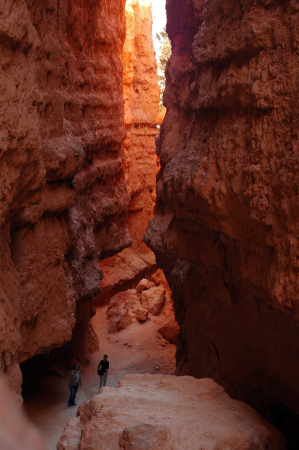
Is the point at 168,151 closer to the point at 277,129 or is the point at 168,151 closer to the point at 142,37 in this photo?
the point at 277,129

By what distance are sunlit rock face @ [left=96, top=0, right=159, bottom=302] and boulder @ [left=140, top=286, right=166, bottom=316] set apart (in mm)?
1264

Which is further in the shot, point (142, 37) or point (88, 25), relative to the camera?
point (142, 37)

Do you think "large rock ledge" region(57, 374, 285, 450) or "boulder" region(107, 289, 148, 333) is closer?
"large rock ledge" region(57, 374, 285, 450)

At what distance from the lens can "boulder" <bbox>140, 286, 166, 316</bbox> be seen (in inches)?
539

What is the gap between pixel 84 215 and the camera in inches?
325

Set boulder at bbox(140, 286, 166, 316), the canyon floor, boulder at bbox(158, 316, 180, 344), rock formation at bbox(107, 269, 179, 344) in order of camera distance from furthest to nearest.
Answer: boulder at bbox(140, 286, 166, 316) < rock formation at bbox(107, 269, 179, 344) < boulder at bbox(158, 316, 180, 344) < the canyon floor

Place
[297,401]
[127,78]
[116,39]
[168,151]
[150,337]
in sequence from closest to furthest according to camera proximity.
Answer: [297,401]
[168,151]
[116,39]
[150,337]
[127,78]

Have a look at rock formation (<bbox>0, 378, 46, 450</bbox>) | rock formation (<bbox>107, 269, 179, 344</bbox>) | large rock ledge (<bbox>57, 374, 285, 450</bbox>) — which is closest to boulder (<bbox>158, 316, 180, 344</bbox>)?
rock formation (<bbox>107, 269, 179, 344</bbox>)

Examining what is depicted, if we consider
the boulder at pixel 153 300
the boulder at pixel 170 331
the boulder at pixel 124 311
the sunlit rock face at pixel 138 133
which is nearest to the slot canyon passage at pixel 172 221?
the boulder at pixel 170 331

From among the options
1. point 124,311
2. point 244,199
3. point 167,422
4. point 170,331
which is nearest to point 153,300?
point 124,311

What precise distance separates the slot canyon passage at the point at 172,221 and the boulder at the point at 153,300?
11.1ft

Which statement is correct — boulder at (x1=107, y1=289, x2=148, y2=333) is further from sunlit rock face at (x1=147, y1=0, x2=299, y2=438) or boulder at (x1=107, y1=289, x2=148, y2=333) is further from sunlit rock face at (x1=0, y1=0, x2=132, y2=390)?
sunlit rock face at (x1=147, y1=0, x2=299, y2=438)

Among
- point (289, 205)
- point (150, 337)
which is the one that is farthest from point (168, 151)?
point (150, 337)

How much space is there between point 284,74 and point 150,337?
9.80m
